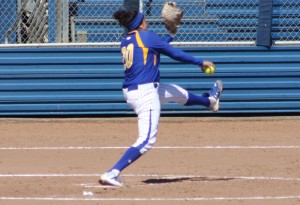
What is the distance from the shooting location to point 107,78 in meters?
13.5

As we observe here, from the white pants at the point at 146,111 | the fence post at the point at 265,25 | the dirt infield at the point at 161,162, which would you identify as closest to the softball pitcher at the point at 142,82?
the white pants at the point at 146,111

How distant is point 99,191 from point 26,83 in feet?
19.3

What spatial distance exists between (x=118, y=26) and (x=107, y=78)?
123cm

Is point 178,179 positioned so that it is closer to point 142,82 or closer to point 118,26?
point 142,82

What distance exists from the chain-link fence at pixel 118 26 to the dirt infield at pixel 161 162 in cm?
153

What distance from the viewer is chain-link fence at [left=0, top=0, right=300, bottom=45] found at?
1399 cm

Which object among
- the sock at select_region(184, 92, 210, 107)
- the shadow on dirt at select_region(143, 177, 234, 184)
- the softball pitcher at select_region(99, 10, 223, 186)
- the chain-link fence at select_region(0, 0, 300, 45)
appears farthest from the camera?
the chain-link fence at select_region(0, 0, 300, 45)

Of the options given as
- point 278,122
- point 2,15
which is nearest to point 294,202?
point 278,122

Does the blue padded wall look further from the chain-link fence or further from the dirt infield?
the chain-link fence

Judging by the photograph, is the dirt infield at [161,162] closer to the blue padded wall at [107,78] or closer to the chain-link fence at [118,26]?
the blue padded wall at [107,78]

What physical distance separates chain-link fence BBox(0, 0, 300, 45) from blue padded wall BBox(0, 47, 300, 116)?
523 mm

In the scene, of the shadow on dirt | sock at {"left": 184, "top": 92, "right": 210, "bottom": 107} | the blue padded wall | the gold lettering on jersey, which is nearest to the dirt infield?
the shadow on dirt

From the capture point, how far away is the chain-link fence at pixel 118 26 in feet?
45.9

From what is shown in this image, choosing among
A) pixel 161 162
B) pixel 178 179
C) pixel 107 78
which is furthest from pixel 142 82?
pixel 107 78
